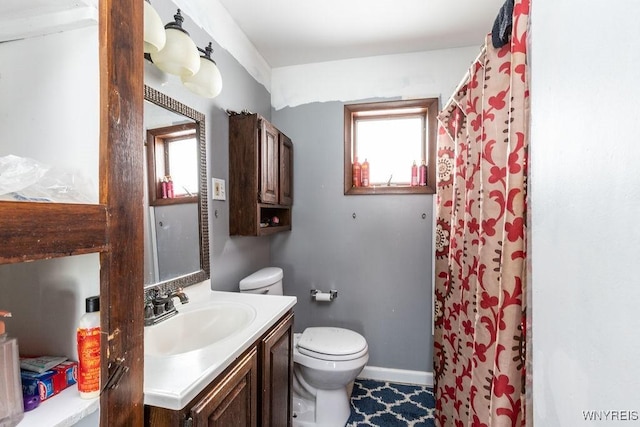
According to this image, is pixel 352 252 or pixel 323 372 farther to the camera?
pixel 352 252

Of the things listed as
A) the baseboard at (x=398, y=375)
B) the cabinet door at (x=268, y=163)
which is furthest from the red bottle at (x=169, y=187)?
the baseboard at (x=398, y=375)

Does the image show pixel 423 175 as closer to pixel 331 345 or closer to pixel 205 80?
pixel 331 345

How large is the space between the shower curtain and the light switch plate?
127cm

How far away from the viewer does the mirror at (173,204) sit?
3.91 ft

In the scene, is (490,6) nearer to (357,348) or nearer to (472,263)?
(472,263)

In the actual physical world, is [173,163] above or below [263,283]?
above

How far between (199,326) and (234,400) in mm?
431

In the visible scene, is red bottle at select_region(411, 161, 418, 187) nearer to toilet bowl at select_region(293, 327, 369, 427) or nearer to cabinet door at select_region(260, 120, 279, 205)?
cabinet door at select_region(260, 120, 279, 205)

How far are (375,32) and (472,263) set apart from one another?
60.5 inches

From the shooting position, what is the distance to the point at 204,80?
4.35 ft

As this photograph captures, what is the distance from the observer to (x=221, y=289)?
1671 mm

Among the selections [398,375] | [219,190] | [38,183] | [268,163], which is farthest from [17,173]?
[398,375]

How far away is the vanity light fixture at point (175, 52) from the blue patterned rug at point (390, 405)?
80.7 inches

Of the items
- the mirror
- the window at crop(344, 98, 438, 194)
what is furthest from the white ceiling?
the mirror
